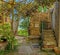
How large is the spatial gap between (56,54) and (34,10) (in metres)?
2.62

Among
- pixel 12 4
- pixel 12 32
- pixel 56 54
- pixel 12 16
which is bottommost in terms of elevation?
pixel 56 54

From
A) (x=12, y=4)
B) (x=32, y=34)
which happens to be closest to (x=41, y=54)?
(x=12, y=4)

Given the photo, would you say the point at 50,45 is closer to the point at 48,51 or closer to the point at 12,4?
the point at 48,51

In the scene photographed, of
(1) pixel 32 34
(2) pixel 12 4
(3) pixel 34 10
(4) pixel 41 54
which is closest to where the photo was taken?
(4) pixel 41 54

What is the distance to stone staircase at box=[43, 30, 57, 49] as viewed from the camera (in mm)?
9383

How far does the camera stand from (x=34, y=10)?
9.48 m

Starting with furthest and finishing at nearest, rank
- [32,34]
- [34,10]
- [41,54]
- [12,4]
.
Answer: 1. [32,34]
2. [34,10]
3. [12,4]
4. [41,54]

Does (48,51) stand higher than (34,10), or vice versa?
(34,10)

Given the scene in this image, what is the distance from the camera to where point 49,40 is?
974cm

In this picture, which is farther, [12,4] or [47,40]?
[47,40]

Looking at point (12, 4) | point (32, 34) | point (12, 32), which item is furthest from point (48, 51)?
point (32, 34)

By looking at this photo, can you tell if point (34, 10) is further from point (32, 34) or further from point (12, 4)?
point (32, 34)

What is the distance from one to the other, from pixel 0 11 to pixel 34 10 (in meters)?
1.76

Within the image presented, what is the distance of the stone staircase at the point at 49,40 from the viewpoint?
30.8 feet
